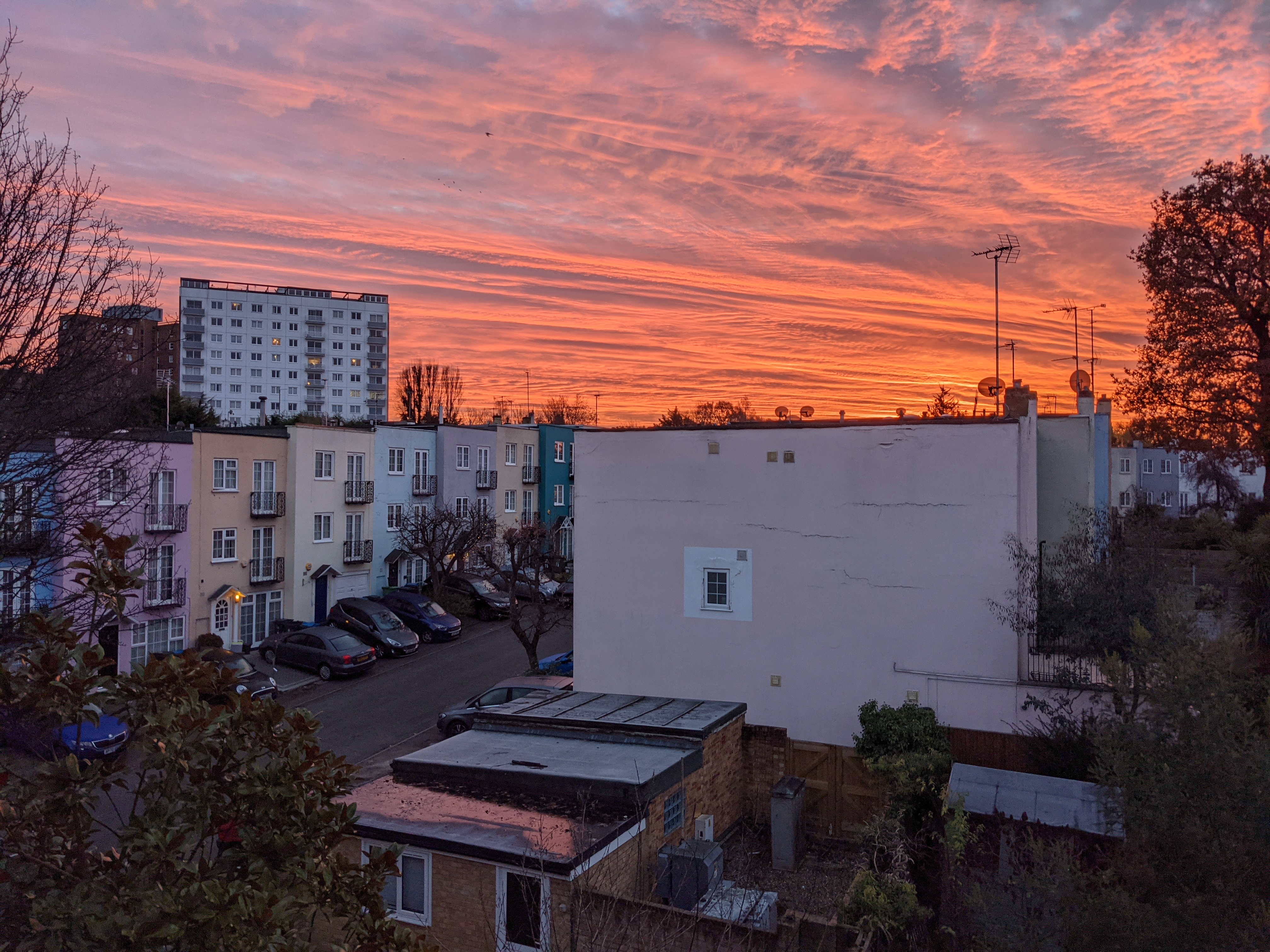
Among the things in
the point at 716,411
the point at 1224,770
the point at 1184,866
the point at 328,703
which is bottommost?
the point at 328,703

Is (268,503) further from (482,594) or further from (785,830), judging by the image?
(785,830)

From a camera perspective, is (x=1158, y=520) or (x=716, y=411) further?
(x=716, y=411)

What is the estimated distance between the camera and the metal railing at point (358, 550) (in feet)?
115

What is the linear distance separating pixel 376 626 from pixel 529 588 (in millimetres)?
6260

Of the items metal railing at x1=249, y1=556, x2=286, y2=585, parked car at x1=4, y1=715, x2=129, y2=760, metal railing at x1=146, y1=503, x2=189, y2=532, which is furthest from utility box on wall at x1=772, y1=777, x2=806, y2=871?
metal railing at x1=249, y1=556, x2=286, y2=585

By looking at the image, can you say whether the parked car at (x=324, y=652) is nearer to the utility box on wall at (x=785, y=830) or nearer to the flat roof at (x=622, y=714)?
the flat roof at (x=622, y=714)

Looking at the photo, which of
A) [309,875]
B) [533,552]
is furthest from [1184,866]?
[533,552]

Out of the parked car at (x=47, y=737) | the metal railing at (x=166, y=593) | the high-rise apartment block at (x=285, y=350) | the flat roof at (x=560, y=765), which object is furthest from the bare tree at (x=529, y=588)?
the high-rise apartment block at (x=285, y=350)

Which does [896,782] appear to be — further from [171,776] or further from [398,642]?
[398,642]

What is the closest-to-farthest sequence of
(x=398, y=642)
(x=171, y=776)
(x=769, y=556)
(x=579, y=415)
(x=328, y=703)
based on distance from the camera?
(x=171, y=776) < (x=769, y=556) < (x=328, y=703) < (x=398, y=642) < (x=579, y=415)

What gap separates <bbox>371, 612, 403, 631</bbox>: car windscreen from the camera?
100.0 ft

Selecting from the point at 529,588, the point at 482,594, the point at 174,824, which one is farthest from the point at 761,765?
the point at 482,594

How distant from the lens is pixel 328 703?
2469cm

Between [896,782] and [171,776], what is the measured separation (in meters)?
13.1
